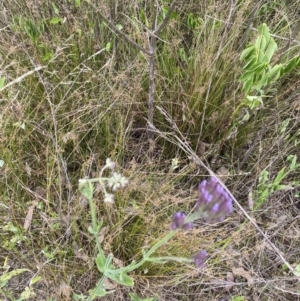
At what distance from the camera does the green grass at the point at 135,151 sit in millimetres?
1205

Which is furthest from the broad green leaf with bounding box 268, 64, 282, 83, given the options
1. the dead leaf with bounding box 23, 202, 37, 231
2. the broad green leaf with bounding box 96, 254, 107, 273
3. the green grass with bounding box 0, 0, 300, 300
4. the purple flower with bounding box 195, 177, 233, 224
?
the dead leaf with bounding box 23, 202, 37, 231

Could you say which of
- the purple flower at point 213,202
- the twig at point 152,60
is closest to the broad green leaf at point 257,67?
the twig at point 152,60

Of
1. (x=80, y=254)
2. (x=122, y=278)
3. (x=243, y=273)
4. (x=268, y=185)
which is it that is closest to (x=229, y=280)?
(x=243, y=273)

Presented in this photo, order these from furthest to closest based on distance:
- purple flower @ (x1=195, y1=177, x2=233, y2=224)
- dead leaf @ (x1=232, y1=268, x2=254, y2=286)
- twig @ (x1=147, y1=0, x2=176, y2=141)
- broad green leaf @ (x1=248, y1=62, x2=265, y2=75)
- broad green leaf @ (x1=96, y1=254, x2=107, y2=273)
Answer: dead leaf @ (x1=232, y1=268, x2=254, y2=286) → twig @ (x1=147, y1=0, x2=176, y2=141) → broad green leaf @ (x1=248, y1=62, x2=265, y2=75) → broad green leaf @ (x1=96, y1=254, x2=107, y2=273) → purple flower @ (x1=195, y1=177, x2=233, y2=224)

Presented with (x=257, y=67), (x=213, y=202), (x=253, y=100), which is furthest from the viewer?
(x=253, y=100)

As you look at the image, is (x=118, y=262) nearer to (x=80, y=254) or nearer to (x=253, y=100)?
(x=80, y=254)

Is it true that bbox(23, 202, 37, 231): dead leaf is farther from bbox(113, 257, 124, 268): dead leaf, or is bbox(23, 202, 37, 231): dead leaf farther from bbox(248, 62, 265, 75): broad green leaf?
bbox(248, 62, 265, 75): broad green leaf

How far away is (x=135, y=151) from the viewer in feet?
4.55

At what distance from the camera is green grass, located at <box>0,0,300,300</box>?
1.21 m

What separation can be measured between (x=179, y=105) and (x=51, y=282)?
2.13ft

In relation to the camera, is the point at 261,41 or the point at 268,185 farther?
the point at 268,185

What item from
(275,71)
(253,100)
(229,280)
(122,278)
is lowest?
(229,280)

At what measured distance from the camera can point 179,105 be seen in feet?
4.61

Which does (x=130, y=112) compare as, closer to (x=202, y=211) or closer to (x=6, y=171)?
(x=6, y=171)
